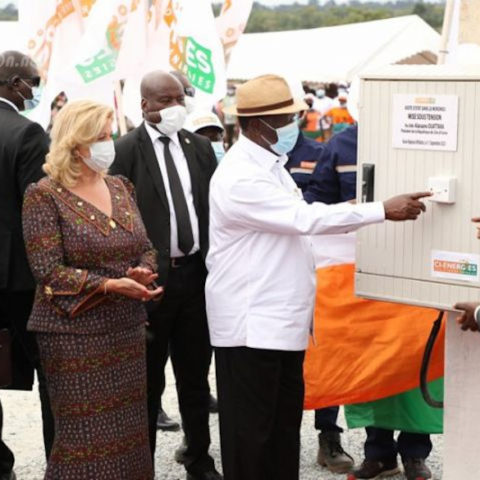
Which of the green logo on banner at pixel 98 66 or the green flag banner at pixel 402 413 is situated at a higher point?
the green logo on banner at pixel 98 66

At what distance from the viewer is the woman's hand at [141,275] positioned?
4289 millimetres

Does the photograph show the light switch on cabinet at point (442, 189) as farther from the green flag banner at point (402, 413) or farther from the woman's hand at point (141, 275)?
the green flag banner at point (402, 413)

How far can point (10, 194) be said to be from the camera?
4.98m

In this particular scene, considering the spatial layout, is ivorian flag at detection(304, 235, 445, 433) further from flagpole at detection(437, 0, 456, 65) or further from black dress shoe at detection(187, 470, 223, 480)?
flagpole at detection(437, 0, 456, 65)

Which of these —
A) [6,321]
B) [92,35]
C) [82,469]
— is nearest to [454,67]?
[82,469]

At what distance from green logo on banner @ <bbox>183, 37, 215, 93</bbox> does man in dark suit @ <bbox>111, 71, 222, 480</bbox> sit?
6.93ft

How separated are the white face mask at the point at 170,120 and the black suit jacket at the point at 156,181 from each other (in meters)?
0.09

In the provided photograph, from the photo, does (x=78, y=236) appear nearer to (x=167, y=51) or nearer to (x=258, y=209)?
(x=258, y=209)

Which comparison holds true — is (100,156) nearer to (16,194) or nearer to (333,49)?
(16,194)

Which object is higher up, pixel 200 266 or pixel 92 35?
pixel 92 35

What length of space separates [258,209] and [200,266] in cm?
108

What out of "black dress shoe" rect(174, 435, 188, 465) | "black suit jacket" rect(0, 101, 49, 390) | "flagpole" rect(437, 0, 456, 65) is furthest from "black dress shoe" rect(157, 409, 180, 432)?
"flagpole" rect(437, 0, 456, 65)

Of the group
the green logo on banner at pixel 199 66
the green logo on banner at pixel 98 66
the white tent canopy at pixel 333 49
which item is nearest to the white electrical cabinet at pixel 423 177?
the green logo on banner at pixel 199 66

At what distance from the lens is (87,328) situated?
435 cm
